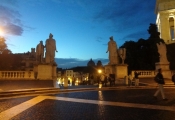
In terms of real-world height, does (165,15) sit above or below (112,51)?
above

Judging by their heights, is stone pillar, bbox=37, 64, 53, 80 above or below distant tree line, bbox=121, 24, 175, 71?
below

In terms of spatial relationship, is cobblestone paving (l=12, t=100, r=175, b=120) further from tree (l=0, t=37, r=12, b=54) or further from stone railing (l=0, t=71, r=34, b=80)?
tree (l=0, t=37, r=12, b=54)

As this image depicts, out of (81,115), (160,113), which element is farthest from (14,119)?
(160,113)

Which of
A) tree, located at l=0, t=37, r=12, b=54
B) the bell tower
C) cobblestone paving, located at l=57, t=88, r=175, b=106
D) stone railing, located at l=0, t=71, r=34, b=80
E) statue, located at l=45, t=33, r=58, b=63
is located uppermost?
the bell tower

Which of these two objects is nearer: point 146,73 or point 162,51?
point 162,51

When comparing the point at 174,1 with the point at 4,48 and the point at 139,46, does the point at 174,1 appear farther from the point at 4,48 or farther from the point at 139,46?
the point at 4,48

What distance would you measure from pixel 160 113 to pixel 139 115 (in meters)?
0.87

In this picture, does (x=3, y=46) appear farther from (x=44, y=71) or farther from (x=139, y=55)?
(x=139, y=55)

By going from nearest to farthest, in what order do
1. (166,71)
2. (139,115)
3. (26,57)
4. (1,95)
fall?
(139,115) → (1,95) → (166,71) → (26,57)

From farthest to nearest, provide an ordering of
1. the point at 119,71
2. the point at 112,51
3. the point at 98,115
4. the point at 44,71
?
the point at 112,51 → the point at 119,71 → the point at 44,71 → the point at 98,115

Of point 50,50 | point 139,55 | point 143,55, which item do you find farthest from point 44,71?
point 143,55

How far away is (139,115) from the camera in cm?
736

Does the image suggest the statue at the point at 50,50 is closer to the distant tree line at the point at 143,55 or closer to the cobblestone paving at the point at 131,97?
the cobblestone paving at the point at 131,97

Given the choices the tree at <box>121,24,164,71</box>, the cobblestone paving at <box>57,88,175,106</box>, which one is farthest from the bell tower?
the cobblestone paving at <box>57,88,175,106</box>
